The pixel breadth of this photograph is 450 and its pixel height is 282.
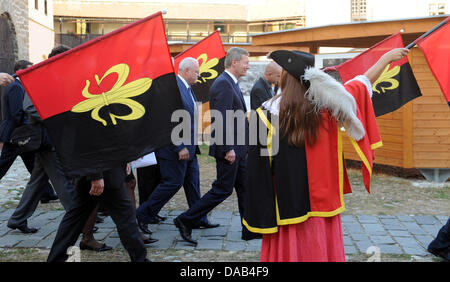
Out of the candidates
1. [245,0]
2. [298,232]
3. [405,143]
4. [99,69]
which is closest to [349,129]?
[298,232]

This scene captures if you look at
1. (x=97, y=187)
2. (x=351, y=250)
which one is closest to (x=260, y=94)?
(x=351, y=250)

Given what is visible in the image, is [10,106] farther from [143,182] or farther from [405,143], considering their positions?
[405,143]

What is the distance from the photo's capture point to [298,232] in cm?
341

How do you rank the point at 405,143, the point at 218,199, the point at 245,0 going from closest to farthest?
the point at 218,199 → the point at 405,143 → the point at 245,0

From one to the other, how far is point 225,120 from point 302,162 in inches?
86.5

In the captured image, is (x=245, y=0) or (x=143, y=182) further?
(x=245, y=0)

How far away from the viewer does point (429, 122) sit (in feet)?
30.8

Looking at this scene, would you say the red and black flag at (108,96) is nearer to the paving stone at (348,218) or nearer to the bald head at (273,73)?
the bald head at (273,73)

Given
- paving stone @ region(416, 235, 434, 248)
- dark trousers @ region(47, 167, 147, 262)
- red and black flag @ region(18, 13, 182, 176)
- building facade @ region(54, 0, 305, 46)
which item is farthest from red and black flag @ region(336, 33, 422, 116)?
building facade @ region(54, 0, 305, 46)

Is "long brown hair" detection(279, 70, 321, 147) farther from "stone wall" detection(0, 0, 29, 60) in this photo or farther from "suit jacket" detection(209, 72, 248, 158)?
"stone wall" detection(0, 0, 29, 60)

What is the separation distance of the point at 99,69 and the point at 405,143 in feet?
23.0

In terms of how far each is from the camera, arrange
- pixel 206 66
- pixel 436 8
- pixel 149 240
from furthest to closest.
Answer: pixel 436 8, pixel 206 66, pixel 149 240

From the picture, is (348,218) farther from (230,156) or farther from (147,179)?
(147,179)

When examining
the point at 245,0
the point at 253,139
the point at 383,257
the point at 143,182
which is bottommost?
the point at 383,257
